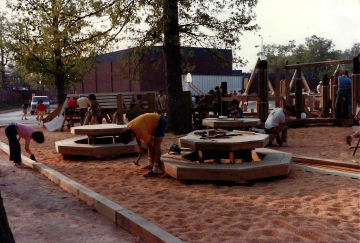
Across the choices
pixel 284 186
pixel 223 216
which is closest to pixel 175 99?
pixel 284 186

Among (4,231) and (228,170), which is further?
(228,170)

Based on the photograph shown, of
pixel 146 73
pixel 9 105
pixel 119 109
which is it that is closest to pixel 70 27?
pixel 119 109

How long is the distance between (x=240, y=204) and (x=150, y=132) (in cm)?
249

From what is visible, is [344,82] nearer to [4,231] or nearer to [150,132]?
[150,132]

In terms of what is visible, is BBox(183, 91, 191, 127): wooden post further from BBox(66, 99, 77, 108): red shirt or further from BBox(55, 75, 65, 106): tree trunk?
BBox(55, 75, 65, 106): tree trunk

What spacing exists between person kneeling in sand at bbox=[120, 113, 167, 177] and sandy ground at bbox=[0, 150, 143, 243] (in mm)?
1521

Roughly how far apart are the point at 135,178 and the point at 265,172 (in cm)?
243

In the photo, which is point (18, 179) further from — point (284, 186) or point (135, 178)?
point (284, 186)

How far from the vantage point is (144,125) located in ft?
21.8

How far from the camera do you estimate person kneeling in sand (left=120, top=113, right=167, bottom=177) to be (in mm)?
6550

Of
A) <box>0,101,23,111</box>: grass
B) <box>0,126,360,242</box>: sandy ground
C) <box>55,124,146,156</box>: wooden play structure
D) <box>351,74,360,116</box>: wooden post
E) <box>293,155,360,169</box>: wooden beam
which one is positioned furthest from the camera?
<box>0,101,23,111</box>: grass

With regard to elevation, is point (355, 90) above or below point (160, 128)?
above

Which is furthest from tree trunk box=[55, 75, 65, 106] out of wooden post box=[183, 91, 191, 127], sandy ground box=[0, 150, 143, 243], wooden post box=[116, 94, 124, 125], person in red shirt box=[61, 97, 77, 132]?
sandy ground box=[0, 150, 143, 243]

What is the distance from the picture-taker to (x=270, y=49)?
358 feet
